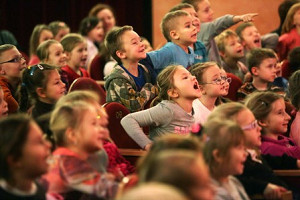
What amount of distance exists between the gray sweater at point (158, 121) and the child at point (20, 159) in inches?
44.4

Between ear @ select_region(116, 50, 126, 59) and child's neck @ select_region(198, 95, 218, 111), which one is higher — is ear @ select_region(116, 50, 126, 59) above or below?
above

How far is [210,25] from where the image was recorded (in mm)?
5383

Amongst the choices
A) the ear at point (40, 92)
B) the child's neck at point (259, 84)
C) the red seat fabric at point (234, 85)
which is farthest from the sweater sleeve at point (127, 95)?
the child's neck at point (259, 84)

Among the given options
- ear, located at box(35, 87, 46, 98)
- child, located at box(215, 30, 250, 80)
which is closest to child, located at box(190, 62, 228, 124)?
ear, located at box(35, 87, 46, 98)

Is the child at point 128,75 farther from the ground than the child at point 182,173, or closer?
closer

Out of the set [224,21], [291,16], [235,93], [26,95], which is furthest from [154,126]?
[291,16]

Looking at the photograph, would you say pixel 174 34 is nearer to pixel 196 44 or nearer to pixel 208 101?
pixel 196 44

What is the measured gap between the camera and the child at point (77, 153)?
2715 millimetres

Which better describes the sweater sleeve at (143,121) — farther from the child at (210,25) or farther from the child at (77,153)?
the child at (210,25)

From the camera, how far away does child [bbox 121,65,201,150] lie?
3811 millimetres

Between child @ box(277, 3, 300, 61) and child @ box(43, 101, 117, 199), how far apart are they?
356 cm

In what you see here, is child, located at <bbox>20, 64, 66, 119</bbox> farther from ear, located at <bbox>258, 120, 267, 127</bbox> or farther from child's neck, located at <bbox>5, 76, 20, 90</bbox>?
ear, located at <bbox>258, 120, 267, 127</bbox>

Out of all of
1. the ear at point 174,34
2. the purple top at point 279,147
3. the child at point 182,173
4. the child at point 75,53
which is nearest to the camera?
the child at point 182,173

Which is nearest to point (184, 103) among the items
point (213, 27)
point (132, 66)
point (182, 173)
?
point (132, 66)
